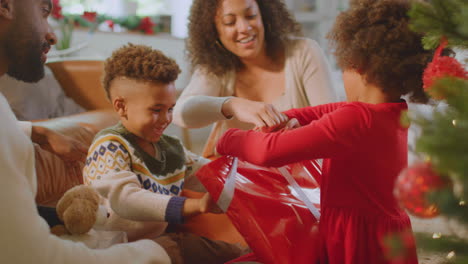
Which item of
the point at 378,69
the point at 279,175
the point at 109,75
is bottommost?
the point at 279,175

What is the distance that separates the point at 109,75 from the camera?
1292 mm

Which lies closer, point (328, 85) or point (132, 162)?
point (132, 162)

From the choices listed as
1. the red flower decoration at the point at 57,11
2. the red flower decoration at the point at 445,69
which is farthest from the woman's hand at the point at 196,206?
the red flower decoration at the point at 57,11

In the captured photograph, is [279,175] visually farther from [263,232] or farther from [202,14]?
[202,14]

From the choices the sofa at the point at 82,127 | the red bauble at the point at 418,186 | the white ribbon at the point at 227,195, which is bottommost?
the sofa at the point at 82,127

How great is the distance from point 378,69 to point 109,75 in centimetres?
76

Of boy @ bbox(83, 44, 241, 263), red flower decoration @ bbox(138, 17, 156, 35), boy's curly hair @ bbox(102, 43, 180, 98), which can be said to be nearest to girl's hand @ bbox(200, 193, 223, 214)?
boy @ bbox(83, 44, 241, 263)

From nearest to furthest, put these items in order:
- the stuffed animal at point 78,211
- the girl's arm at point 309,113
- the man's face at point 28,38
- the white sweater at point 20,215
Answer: the white sweater at point 20,215 < the man's face at point 28,38 < the stuffed animal at point 78,211 < the girl's arm at point 309,113

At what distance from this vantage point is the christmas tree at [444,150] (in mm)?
460

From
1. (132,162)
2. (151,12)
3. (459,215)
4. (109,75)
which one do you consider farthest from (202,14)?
(151,12)

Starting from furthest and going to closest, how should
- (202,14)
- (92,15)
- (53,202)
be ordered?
(92,15), (202,14), (53,202)

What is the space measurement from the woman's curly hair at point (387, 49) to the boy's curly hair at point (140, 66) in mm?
501

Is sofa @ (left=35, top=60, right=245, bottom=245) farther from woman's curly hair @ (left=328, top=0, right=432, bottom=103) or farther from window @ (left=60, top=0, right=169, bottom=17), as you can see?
window @ (left=60, top=0, right=169, bottom=17)

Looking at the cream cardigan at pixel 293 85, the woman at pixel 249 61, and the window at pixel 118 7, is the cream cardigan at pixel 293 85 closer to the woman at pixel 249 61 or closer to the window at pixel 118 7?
the woman at pixel 249 61
